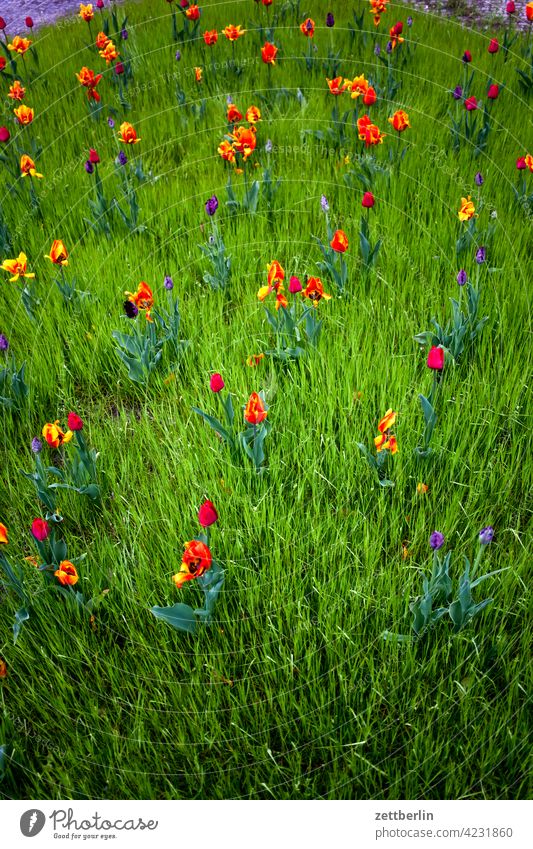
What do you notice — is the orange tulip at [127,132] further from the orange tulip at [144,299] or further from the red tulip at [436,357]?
the red tulip at [436,357]

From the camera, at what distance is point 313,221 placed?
316 centimetres

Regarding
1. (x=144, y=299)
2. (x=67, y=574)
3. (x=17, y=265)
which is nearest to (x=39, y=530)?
(x=67, y=574)

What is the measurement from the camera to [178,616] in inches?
60.3

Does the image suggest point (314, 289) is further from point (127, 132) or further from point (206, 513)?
point (127, 132)

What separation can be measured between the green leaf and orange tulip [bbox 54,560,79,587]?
0.80 ft

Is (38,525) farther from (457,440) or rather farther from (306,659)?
(457,440)

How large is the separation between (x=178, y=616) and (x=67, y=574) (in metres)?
0.32

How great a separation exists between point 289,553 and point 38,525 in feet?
2.29

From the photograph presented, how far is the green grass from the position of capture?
4.65 ft

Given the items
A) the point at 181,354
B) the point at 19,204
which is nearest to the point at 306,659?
the point at 181,354

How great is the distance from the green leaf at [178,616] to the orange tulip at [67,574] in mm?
244

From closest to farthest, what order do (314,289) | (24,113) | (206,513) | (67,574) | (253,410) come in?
1. (206,513)
2. (67,574)
3. (253,410)
4. (314,289)
5. (24,113)

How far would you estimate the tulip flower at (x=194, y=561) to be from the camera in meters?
1.46

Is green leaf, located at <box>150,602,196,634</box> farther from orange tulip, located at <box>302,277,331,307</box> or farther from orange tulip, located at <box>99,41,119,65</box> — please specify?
orange tulip, located at <box>99,41,119,65</box>
